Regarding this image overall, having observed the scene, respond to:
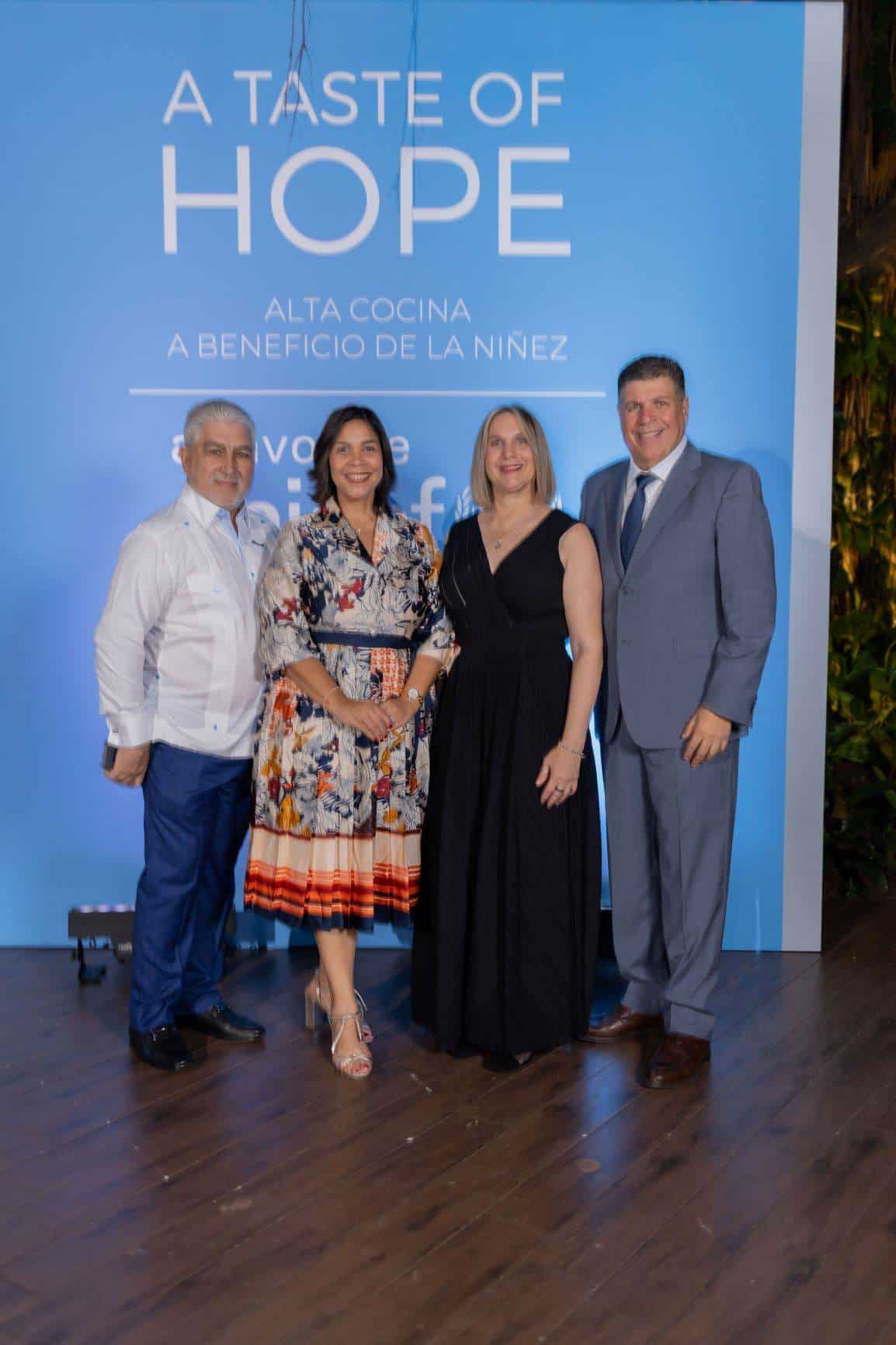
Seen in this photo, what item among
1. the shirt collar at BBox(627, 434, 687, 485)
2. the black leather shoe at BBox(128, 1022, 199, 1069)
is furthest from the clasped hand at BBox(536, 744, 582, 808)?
the black leather shoe at BBox(128, 1022, 199, 1069)

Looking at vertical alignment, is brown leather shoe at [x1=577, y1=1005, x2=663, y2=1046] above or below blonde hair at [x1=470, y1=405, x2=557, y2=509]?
below

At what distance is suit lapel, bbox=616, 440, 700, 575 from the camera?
107 inches

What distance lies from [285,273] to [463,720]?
1.68 meters

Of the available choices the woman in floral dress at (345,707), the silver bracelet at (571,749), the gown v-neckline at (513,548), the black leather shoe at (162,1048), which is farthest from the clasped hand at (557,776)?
the black leather shoe at (162,1048)

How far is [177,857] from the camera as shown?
2.83m

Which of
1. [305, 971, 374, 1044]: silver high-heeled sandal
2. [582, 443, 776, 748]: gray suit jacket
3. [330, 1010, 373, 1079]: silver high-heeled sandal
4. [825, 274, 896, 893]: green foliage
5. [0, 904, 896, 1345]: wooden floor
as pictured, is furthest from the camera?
[825, 274, 896, 893]: green foliage

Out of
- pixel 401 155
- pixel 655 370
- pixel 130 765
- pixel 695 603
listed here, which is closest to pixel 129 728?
pixel 130 765

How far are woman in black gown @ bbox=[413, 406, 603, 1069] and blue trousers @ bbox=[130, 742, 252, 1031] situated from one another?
1.82 ft

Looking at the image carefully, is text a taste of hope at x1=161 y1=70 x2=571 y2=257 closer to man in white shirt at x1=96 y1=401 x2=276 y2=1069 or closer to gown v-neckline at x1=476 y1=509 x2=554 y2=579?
man in white shirt at x1=96 y1=401 x2=276 y2=1069

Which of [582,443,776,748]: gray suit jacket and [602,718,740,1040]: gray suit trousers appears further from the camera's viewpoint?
[602,718,740,1040]: gray suit trousers

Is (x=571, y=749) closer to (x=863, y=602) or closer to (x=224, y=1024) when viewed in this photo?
(x=224, y=1024)

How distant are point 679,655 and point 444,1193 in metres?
1.29

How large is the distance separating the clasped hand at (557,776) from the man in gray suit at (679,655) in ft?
0.62

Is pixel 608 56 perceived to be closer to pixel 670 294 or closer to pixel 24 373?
pixel 670 294
